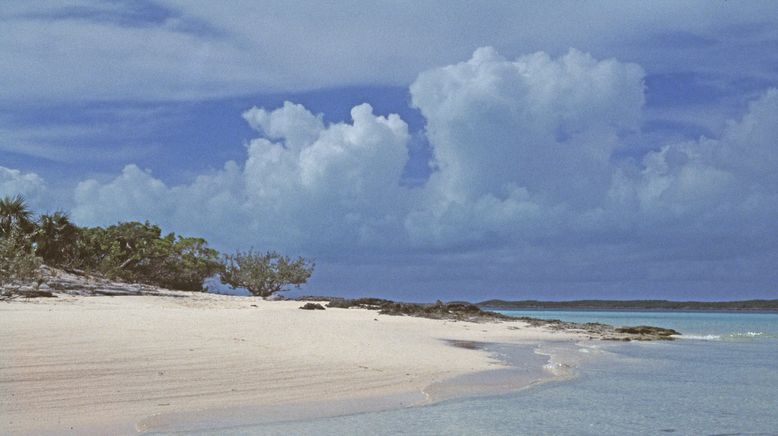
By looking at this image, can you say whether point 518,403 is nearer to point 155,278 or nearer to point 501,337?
point 501,337

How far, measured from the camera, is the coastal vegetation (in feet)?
149

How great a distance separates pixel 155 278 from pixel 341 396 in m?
49.3

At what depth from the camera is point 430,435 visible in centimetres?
820

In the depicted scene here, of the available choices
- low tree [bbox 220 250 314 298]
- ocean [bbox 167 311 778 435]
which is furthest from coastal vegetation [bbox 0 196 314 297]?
ocean [bbox 167 311 778 435]

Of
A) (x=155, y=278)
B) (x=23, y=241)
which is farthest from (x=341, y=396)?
(x=155, y=278)

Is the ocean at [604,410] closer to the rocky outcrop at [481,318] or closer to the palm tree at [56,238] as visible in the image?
the rocky outcrop at [481,318]

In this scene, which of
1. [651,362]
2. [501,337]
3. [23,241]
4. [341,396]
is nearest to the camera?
[341,396]

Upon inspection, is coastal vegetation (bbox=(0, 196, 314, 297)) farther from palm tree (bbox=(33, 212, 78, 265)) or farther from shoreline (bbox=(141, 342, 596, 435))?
shoreline (bbox=(141, 342, 596, 435))

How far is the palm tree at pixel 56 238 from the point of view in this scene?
1813 inches

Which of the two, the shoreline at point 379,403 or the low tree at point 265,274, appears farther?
the low tree at point 265,274

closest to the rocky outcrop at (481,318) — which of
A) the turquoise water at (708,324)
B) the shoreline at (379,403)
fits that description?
the turquoise water at (708,324)

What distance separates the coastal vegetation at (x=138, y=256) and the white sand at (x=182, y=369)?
1020 inches

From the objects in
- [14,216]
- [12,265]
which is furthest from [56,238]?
[12,265]

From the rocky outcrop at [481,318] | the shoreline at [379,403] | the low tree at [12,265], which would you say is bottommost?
the shoreline at [379,403]
